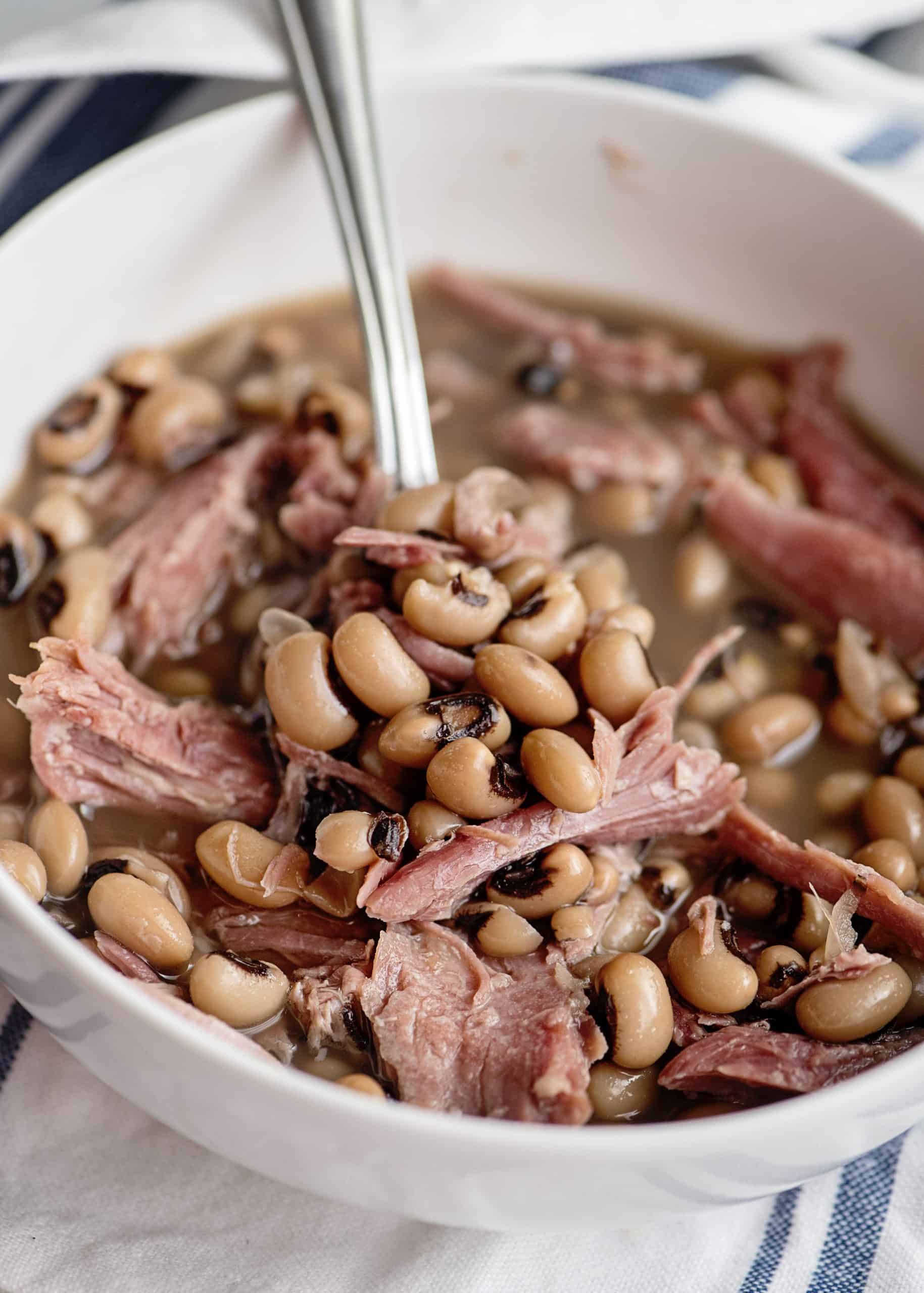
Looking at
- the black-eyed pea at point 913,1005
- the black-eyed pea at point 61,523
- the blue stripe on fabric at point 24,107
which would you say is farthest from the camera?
the blue stripe on fabric at point 24,107

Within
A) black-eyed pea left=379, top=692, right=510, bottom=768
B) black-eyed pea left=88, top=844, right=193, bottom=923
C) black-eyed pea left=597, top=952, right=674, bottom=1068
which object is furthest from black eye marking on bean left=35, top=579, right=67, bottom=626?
black-eyed pea left=597, top=952, right=674, bottom=1068

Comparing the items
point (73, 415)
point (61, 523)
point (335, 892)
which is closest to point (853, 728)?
point (335, 892)

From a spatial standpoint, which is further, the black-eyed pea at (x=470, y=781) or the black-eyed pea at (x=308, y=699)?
the black-eyed pea at (x=308, y=699)

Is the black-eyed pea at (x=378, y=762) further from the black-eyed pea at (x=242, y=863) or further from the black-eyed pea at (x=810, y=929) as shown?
the black-eyed pea at (x=810, y=929)

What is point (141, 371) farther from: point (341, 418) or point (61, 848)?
point (61, 848)

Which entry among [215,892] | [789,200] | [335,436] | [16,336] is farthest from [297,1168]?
[789,200]

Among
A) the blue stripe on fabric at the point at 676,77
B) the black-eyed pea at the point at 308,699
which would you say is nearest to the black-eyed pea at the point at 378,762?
the black-eyed pea at the point at 308,699

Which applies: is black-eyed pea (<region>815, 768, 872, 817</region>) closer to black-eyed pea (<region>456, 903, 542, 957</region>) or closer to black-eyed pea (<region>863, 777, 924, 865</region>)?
black-eyed pea (<region>863, 777, 924, 865</region>)

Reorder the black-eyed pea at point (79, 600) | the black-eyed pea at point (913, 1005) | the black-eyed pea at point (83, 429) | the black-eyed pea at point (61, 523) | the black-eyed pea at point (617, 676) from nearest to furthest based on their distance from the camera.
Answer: the black-eyed pea at point (913, 1005)
the black-eyed pea at point (617, 676)
the black-eyed pea at point (79, 600)
the black-eyed pea at point (61, 523)
the black-eyed pea at point (83, 429)
